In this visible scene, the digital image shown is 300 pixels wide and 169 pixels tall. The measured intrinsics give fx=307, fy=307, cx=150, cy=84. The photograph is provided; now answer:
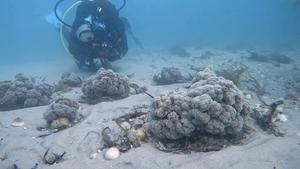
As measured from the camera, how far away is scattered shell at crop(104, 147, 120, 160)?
5.63 meters

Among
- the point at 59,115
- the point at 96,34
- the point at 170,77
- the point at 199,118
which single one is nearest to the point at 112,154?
the point at 199,118

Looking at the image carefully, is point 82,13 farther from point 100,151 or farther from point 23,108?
point 100,151

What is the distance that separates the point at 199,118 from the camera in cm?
557

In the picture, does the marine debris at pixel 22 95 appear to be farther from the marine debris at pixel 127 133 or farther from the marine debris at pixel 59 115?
the marine debris at pixel 127 133

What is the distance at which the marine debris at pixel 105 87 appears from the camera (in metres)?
8.66

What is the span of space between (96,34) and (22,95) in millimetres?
3793

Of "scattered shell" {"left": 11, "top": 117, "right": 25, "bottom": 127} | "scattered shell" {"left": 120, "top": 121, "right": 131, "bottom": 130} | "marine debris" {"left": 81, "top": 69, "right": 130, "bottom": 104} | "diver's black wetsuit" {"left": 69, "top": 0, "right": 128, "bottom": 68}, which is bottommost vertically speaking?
"scattered shell" {"left": 11, "top": 117, "right": 25, "bottom": 127}

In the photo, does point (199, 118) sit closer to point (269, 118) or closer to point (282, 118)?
point (269, 118)

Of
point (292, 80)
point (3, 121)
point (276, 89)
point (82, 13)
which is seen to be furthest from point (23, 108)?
point (292, 80)

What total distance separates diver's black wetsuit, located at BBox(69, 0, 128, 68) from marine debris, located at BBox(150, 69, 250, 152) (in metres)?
6.58

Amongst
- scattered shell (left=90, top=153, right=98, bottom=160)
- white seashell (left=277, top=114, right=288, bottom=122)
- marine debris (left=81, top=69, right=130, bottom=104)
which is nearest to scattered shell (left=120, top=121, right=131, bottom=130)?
scattered shell (left=90, top=153, right=98, bottom=160)

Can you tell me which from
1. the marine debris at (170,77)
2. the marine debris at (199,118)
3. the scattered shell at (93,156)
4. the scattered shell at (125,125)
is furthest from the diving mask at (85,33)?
the scattered shell at (93,156)

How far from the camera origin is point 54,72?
17000 millimetres

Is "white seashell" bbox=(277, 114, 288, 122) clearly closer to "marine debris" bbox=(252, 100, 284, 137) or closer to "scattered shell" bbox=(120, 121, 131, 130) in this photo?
"marine debris" bbox=(252, 100, 284, 137)
